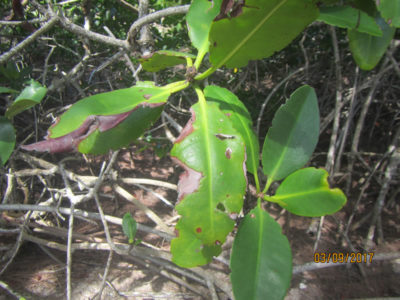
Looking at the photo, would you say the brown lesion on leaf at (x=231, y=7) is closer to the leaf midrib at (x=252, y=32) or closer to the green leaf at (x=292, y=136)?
the leaf midrib at (x=252, y=32)

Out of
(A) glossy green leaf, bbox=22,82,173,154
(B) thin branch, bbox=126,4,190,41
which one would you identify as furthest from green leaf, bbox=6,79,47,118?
(B) thin branch, bbox=126,4,190,41

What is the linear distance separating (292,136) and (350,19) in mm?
403

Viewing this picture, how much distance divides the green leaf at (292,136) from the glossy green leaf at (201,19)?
1.09 feet

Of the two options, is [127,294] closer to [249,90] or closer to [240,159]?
[240,159]

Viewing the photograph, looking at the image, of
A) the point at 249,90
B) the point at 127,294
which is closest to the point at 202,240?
the point at 127,294

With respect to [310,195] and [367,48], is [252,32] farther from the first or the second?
[367,48]

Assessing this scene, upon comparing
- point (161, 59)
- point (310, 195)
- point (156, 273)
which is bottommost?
point (156, 273)

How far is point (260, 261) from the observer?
2.32 feet

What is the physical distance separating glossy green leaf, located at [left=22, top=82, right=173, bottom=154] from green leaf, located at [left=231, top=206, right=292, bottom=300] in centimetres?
42

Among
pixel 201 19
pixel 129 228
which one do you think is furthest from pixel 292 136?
pixel 129 228

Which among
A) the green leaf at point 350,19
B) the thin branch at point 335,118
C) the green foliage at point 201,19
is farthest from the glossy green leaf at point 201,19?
the thin branch at point 335,118

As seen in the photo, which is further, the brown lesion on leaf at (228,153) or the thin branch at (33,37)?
the thin branch at (33,37)

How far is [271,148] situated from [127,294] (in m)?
0.93

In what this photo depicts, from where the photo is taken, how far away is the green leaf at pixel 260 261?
2.23ft
